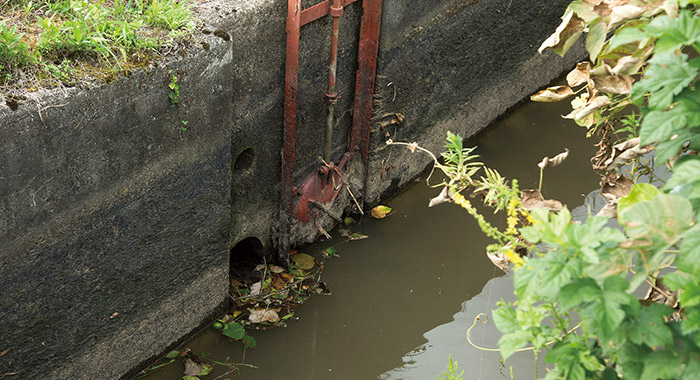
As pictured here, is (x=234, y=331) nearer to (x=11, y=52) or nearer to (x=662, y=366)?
(x=11, y=52)

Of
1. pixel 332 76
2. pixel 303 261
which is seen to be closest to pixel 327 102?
pixel 332 76

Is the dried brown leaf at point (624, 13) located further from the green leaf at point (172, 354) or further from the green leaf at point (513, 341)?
the green leaf at point (172, 354)

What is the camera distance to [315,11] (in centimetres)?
429

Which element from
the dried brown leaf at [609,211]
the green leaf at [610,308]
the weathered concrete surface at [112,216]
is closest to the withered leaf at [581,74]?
the dried brown leaf at [609,211]

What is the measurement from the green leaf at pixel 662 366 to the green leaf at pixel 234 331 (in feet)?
10.2

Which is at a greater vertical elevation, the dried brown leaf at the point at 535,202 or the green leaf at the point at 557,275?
the green leaf at the point at 557,275

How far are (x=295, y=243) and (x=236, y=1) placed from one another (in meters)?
1.72

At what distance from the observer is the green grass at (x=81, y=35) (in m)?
3.18

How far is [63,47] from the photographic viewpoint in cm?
336

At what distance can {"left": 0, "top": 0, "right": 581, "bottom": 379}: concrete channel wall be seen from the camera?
10.4 ft

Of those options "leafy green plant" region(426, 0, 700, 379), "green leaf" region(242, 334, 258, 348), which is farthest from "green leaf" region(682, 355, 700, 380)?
"green leaf" region(242, 334, 258, 348)

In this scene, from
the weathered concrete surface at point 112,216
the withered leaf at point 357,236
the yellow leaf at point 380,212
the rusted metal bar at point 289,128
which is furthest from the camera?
the yellow leaf at point 380,212

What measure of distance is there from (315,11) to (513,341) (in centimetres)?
287

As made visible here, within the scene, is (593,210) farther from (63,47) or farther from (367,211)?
(63,47)
